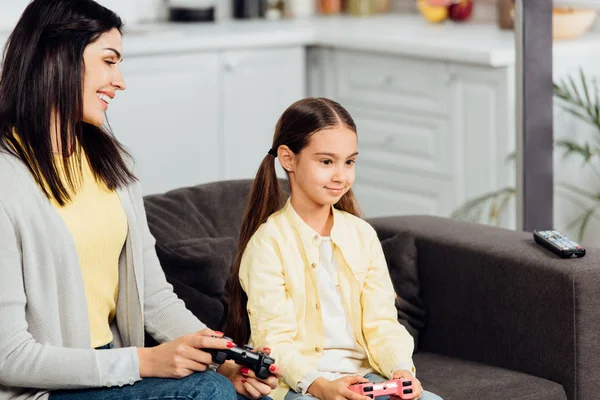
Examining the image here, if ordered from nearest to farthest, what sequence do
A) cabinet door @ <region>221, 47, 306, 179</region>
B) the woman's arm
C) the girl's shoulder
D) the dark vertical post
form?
the woman's arm, the girl's shoulder, the dark vertical post, cabinet door @ <region>221, 47, 306, 179</region>

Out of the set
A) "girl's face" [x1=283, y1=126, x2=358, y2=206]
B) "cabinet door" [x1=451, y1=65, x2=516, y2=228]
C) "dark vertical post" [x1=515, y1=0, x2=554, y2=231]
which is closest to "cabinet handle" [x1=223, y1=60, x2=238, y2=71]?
"cabinet door" [x1=451, y1=65, x2=516, y2=228]

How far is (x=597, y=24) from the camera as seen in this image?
3.62 metres

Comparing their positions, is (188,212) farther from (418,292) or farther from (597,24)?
(597,24)

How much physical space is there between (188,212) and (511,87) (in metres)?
1.56

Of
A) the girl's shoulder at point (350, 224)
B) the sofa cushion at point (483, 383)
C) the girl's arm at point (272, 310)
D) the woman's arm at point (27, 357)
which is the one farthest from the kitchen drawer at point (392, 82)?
the woman's arm at point (27, 357)

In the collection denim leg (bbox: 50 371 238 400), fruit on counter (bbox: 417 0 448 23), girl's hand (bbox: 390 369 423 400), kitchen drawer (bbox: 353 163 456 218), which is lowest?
kitchen drawer (bbox: 353 163 456 218)

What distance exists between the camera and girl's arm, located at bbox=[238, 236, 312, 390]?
1.88 meters

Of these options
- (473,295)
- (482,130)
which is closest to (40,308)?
(473,295)

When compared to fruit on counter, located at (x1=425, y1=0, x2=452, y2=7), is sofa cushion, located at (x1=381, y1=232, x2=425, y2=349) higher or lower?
lower

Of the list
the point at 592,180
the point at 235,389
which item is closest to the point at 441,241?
the point at 235,389

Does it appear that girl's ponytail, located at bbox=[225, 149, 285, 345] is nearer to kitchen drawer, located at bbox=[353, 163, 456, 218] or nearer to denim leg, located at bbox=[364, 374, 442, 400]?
denim leg, located at bbox=[364, 374, 442, 400]

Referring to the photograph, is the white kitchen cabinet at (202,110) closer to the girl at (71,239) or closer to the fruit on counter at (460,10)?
the fruit on counter at (460,10)

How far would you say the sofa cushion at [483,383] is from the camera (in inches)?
83.7

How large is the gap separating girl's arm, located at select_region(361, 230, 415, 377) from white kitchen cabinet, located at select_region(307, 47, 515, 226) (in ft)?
5.50
